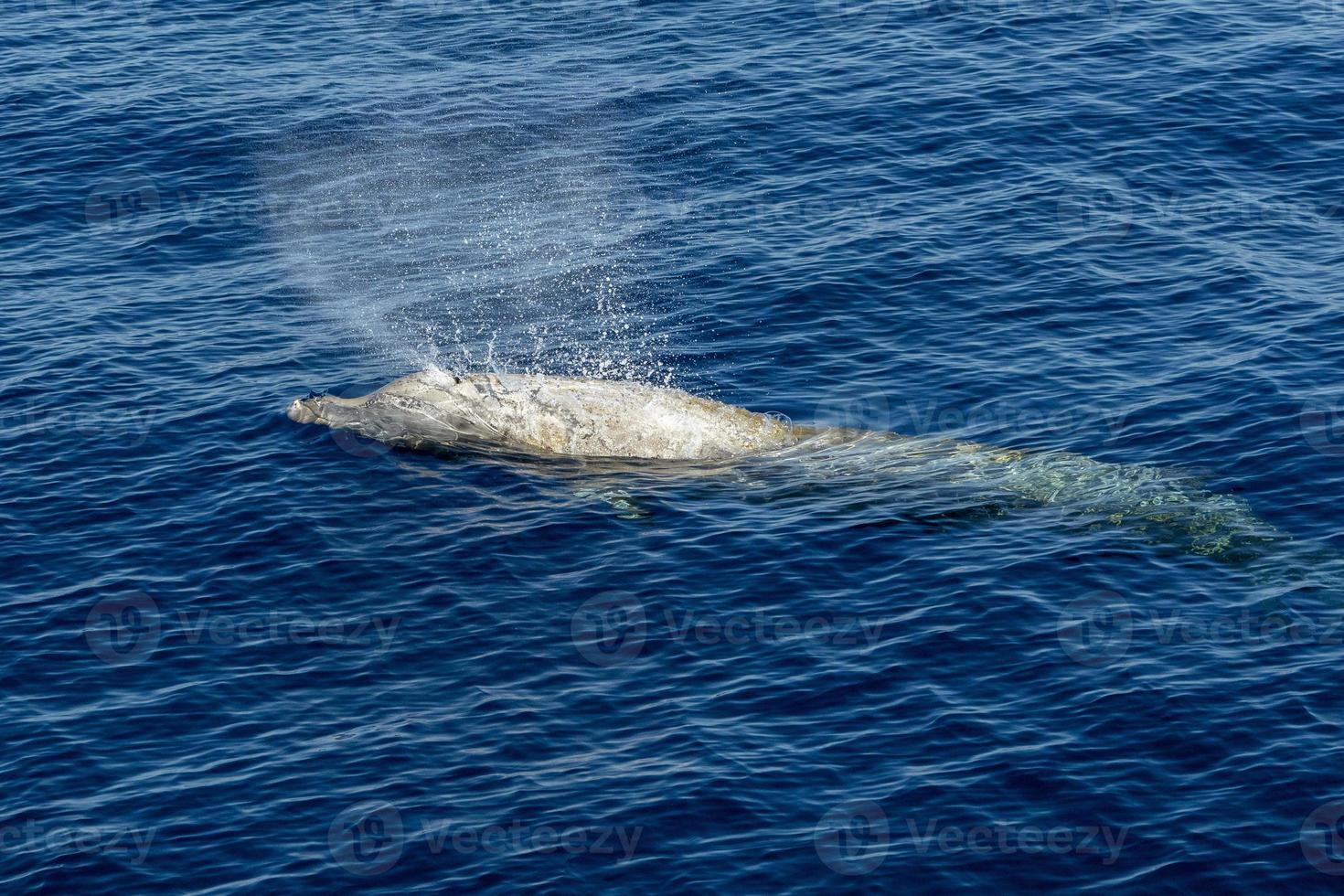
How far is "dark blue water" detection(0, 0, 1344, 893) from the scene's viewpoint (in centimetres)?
2386

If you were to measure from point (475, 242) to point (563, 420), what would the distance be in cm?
1190

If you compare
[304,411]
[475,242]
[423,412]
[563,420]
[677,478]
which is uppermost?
[475,242]

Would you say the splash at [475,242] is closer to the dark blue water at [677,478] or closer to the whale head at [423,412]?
the dark blue water at [677,478]

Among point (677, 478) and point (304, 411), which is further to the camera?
point (304, 411)

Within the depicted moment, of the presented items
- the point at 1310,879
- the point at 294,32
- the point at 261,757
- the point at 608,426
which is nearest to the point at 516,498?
the point at 608,426

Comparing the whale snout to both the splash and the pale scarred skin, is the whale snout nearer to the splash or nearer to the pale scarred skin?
the pale scarred skin

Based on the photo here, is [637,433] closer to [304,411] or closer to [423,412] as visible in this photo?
[423,412]

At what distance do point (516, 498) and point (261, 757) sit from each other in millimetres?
8960

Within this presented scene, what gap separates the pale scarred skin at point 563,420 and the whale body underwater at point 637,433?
19 mm

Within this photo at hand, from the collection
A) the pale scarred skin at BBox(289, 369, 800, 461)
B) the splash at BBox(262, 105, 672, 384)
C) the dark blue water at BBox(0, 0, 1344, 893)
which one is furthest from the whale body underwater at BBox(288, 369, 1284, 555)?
the splash at BBox(262, 105, 672, 384)

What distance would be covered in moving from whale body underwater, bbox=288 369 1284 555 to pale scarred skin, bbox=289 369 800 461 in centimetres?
2

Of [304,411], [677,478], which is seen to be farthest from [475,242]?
[677,478]

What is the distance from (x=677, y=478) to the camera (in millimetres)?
33656

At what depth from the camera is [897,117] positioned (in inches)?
1988
